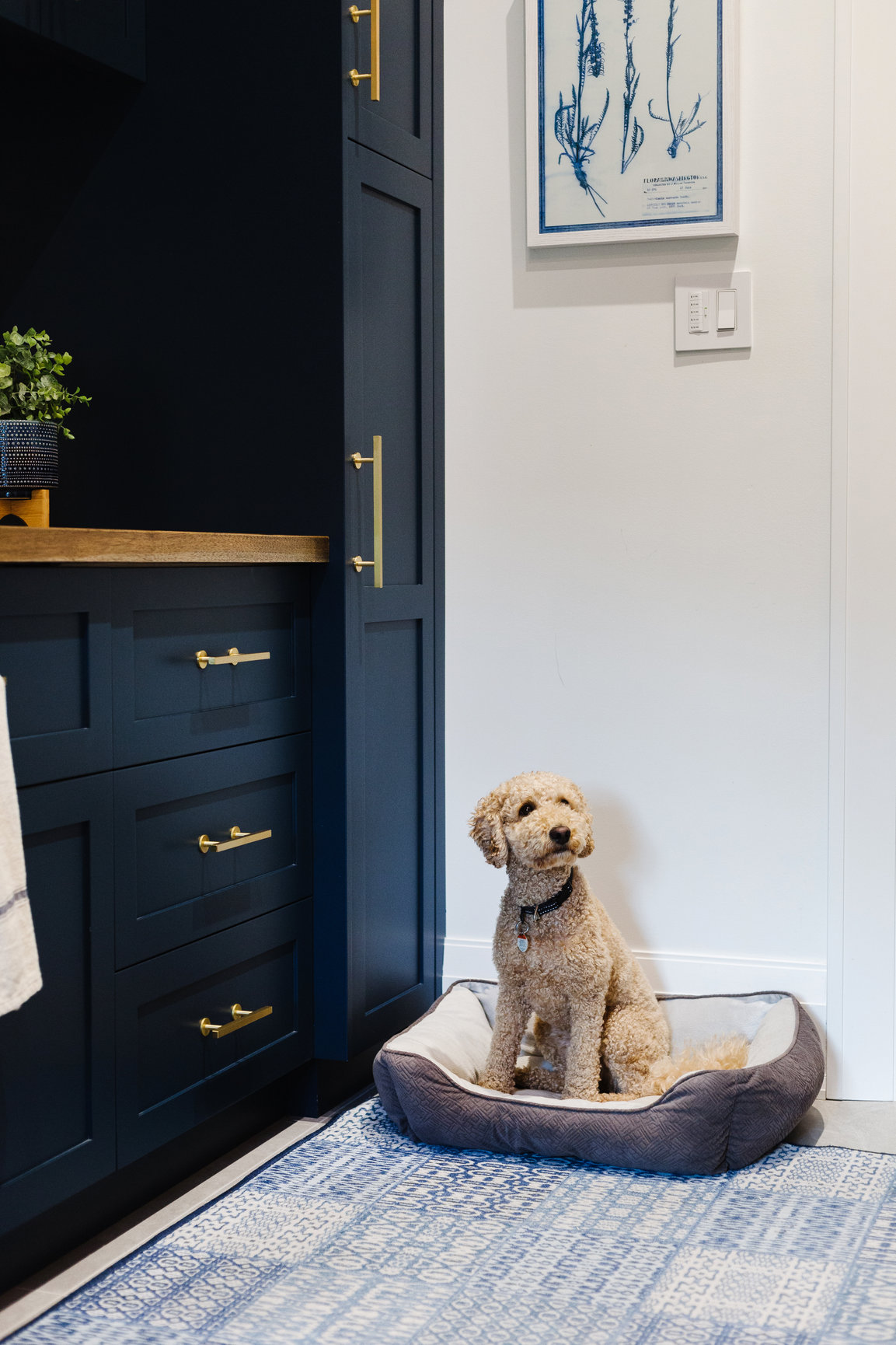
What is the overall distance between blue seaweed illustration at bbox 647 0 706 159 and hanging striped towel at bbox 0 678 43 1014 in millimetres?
1623

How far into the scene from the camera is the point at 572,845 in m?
1.95

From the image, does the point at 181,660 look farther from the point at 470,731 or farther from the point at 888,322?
the point at 888,322

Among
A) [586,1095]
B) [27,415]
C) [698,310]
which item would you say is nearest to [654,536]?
[698,310]

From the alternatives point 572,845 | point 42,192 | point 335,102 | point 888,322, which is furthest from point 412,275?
point 572,845

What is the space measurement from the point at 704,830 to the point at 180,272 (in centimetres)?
138

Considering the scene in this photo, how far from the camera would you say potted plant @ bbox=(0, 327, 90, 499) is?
186 cm

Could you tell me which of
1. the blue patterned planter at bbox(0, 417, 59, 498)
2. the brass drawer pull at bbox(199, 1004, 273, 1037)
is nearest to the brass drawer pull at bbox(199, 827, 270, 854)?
the brass drawer pull at bbox(199, 1004, 273, 1037)

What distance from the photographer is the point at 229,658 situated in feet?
6.19

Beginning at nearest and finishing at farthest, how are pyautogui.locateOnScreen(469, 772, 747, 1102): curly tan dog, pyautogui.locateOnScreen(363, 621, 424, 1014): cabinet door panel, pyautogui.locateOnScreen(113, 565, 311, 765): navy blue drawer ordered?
pyautogui.locateOnScreen(113, 565, 311, 765): navy blue drawer
pyautogui.locateOnScreen(469, 772, 747, 1102): curly tan dog
pyautogui.locateOnScreen(363, 621, 424, 1014): cabinet door panel

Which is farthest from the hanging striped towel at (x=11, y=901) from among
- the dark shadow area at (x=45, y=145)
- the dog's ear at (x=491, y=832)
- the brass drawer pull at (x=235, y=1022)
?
the dark shadow area at (x=45, y=145)

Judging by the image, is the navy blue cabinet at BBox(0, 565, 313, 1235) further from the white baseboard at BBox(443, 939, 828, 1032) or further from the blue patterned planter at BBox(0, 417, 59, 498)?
the white baseboard at BBox(443, 939, 828, 1032)

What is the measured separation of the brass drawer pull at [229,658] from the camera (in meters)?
1.83

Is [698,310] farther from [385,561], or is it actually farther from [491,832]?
[491,832]

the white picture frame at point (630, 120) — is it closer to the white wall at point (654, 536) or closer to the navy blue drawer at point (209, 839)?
the white wall at point (654, 536)
